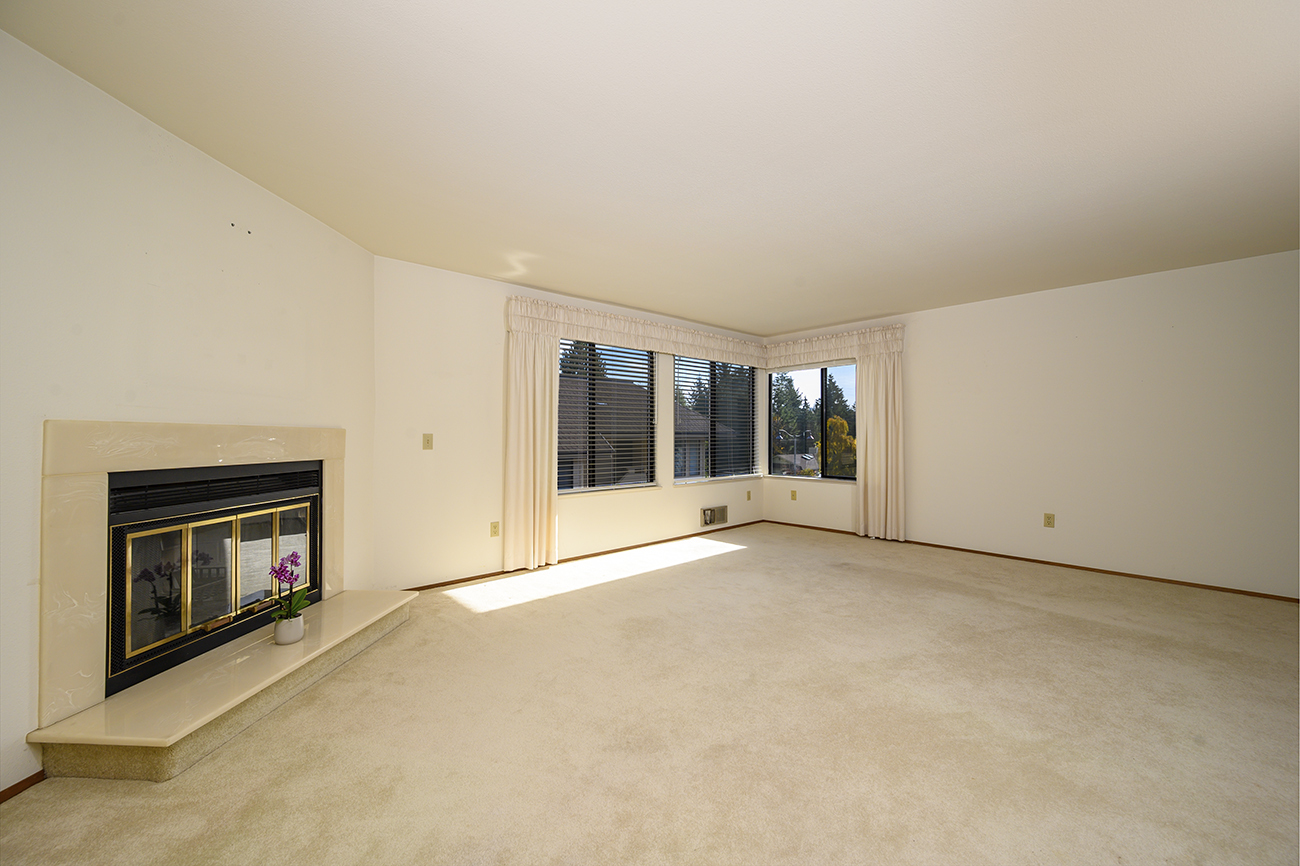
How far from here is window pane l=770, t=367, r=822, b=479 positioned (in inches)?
258

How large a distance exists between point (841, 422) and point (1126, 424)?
103 inches

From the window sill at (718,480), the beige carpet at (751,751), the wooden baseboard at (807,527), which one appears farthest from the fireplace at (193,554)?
the wooden baseboard at (807,527)

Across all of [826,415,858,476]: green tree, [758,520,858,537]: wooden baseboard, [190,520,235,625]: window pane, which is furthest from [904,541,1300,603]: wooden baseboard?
[190,520,235,625]: window pane

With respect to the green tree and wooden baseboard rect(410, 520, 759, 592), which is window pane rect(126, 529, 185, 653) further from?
the green tree

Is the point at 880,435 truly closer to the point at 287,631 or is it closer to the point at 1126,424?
the point at 1126,424

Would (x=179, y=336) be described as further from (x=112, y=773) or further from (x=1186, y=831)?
(x=1186, y=831)

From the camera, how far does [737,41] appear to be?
1670 mm

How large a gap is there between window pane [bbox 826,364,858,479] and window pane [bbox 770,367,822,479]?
14 centimetres

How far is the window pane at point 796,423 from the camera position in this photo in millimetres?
6559

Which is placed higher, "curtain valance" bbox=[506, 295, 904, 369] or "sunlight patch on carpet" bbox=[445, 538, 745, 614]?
"curtain valance" bbox=[506, 295, 904, 369]

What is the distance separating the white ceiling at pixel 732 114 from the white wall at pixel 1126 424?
0.75 m

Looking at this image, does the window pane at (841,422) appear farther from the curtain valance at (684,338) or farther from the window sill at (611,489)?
the window sill at (611,489)

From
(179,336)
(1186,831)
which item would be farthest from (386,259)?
(1186,831)

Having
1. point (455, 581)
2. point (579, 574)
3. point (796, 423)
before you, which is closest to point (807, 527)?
point (796, 423)
